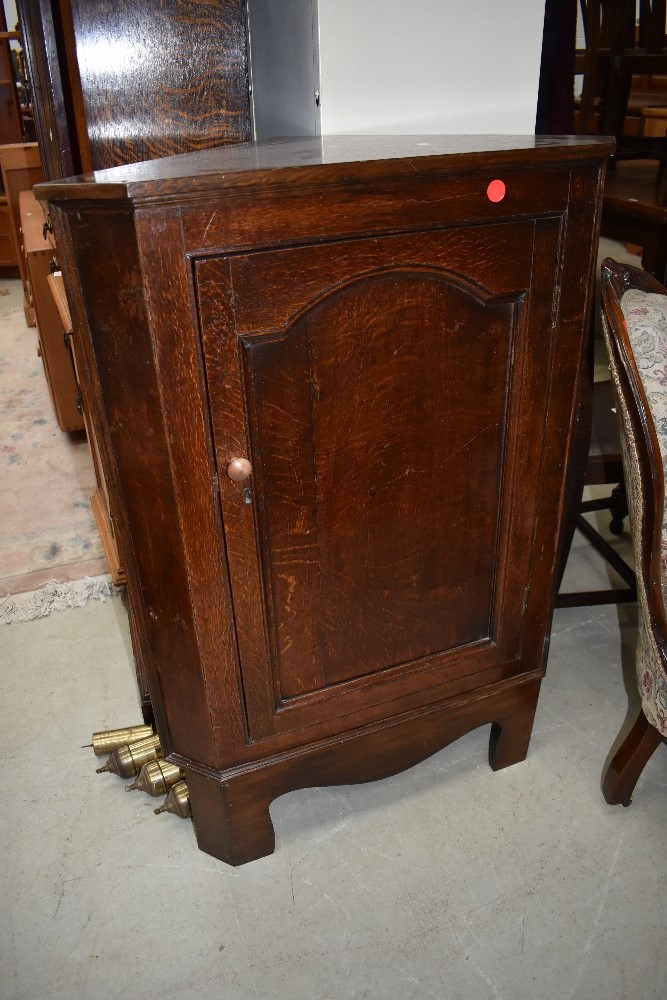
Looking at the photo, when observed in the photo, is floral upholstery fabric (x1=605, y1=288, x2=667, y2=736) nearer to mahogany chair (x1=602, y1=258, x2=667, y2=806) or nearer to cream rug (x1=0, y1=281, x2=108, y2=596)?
mahogany chair (x1=602, y1=258, x2=667, y2=806)

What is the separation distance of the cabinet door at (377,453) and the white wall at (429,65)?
543 millimetres

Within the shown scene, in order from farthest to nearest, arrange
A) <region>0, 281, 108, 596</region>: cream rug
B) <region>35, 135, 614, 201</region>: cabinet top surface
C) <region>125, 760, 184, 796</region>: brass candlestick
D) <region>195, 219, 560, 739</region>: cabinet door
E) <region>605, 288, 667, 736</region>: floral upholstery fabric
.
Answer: <region>0, 281, 108, 596</region>: cream rug, <region>125, 760, 184, 796</region>: brass candlestick, <region>605, 288, 667, 736</region>: floral upholstery fabric, <region>195, 219, 560, 739</region>: cabinet door, <region>35, 135, 614, 201</region>: cabinet top surface

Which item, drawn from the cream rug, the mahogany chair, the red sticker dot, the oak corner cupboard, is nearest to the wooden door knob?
the oak corner cupboard

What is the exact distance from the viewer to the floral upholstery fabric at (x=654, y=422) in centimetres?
141

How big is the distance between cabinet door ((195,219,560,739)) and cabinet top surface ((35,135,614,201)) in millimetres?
101

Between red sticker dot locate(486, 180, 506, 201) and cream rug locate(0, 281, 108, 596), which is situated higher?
red sticker dot locate(486, 180, 506, 201)

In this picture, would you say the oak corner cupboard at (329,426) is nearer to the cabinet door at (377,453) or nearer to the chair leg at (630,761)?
the cabinet door at (377,453)

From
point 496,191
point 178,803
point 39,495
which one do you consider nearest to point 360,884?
point 178,803

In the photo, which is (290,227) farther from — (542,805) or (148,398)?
(542,805)

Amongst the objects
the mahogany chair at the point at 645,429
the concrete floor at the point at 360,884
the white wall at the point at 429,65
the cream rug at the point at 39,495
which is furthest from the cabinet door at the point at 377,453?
the cream rug at the point at 39,495

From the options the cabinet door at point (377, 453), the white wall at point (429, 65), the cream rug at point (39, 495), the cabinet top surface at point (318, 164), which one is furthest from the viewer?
A: the cream rug at point (39, 495)

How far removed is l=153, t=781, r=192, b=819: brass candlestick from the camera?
169 cm

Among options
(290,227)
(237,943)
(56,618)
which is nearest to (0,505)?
(56,618)

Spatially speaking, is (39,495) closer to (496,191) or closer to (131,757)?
(131,757)
